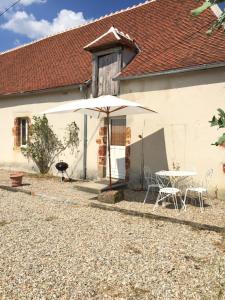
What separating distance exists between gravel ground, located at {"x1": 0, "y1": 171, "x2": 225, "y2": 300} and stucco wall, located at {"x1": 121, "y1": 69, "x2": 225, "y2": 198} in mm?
1661

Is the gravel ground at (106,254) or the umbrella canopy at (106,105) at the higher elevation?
the umbrella canopy at (106,105)

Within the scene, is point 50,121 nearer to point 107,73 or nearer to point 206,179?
point 107,73

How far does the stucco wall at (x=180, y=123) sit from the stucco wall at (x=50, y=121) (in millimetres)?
1811

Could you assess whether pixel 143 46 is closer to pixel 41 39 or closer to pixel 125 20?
pixel 125 20

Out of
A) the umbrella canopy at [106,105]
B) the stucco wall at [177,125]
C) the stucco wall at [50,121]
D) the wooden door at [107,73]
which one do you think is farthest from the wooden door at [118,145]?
the umbrella canopy at [106,105]

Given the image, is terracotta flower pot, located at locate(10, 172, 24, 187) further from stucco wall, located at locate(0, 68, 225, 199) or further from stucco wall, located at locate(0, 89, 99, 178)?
stucco wall, located at locate(0, 68, 225, 199)

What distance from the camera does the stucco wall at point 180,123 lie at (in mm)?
8289

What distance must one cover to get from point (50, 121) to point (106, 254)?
28.6ft

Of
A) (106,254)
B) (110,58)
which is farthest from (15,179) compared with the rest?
(106,254)

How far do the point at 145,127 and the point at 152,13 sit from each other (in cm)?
573

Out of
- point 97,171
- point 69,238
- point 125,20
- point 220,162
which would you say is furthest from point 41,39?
point 69,238

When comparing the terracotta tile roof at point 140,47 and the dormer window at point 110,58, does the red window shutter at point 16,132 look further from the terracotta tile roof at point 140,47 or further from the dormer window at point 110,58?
the dormer window at point 110,58

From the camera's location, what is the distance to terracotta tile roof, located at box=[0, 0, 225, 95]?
30.3 ft

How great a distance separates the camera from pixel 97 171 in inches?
433
